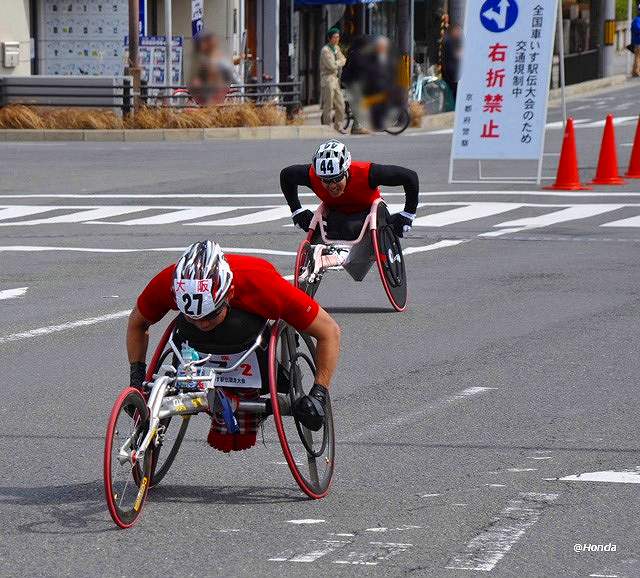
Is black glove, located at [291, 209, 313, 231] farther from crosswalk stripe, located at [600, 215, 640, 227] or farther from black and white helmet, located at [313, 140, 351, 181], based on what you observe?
crosswalk stripe, located at [600, 215, 640, 227]

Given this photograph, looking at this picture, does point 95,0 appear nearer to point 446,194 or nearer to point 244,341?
point 446,194

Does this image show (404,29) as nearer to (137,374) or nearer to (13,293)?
(13,293)

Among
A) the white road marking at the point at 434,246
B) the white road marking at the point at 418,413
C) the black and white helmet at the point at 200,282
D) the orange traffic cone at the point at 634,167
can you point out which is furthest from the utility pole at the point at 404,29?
the black and white helmet at the point at 200,282

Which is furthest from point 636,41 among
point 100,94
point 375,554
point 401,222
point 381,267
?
point 375,554

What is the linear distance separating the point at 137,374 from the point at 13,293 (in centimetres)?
730

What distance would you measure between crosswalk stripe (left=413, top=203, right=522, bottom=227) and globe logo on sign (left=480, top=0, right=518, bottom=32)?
3.40 m

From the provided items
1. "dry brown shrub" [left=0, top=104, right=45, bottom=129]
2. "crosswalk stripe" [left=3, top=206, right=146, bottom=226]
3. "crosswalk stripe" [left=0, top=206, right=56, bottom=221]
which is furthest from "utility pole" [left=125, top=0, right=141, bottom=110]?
"crosswalk stripe" [left=3, top=206, right=146, bottom=226]

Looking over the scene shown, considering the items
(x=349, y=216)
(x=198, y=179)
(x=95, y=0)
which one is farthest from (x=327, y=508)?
(x=95, y=0)

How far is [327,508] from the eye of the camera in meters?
7.18

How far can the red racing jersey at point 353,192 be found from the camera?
12.9m

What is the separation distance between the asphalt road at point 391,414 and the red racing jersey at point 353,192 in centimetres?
85

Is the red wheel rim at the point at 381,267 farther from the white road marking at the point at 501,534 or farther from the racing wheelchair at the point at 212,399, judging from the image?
the white road marking at the point at 501,534

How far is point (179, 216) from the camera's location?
2056 centimetres

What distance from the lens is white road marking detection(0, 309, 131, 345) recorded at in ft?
39.2
